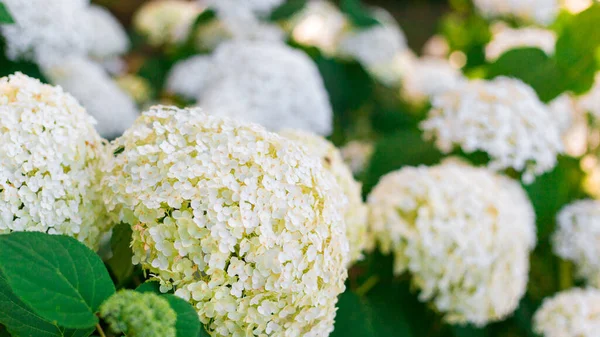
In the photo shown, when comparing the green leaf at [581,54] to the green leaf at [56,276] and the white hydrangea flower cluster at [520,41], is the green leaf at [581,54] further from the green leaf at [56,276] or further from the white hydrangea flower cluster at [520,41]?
the green leaf at [56,276]

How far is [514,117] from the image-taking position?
2.93ft

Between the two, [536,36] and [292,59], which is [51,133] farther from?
[536,36]

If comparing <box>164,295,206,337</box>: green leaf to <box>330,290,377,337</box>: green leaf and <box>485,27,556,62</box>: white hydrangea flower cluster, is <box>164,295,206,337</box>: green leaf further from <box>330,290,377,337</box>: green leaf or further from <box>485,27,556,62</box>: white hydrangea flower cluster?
<box>485,27,556,62</box>: white hydrangea flower cluster

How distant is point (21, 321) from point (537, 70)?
3.27 ft

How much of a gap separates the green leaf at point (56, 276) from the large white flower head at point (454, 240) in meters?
0.43

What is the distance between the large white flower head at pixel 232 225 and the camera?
42 centimetres

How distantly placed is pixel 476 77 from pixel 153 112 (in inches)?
35.3

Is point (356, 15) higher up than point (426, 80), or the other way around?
point (356, 15)

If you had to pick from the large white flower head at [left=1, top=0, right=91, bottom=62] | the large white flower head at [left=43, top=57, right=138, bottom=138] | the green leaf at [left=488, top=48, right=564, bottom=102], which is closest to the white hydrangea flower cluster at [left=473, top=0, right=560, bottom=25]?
the green leaf at [left=488, top=48, right=564, bottom=102]

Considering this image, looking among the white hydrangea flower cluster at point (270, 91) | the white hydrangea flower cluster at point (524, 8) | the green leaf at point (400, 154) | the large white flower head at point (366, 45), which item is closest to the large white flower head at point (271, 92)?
the white hydrangea flower cluster at point (270, 91)

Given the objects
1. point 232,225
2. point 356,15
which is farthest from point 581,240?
point 232,225

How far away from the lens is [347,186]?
643mm

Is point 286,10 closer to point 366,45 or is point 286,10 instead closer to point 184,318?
point 366,45

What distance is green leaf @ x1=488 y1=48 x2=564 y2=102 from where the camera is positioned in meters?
1.08
